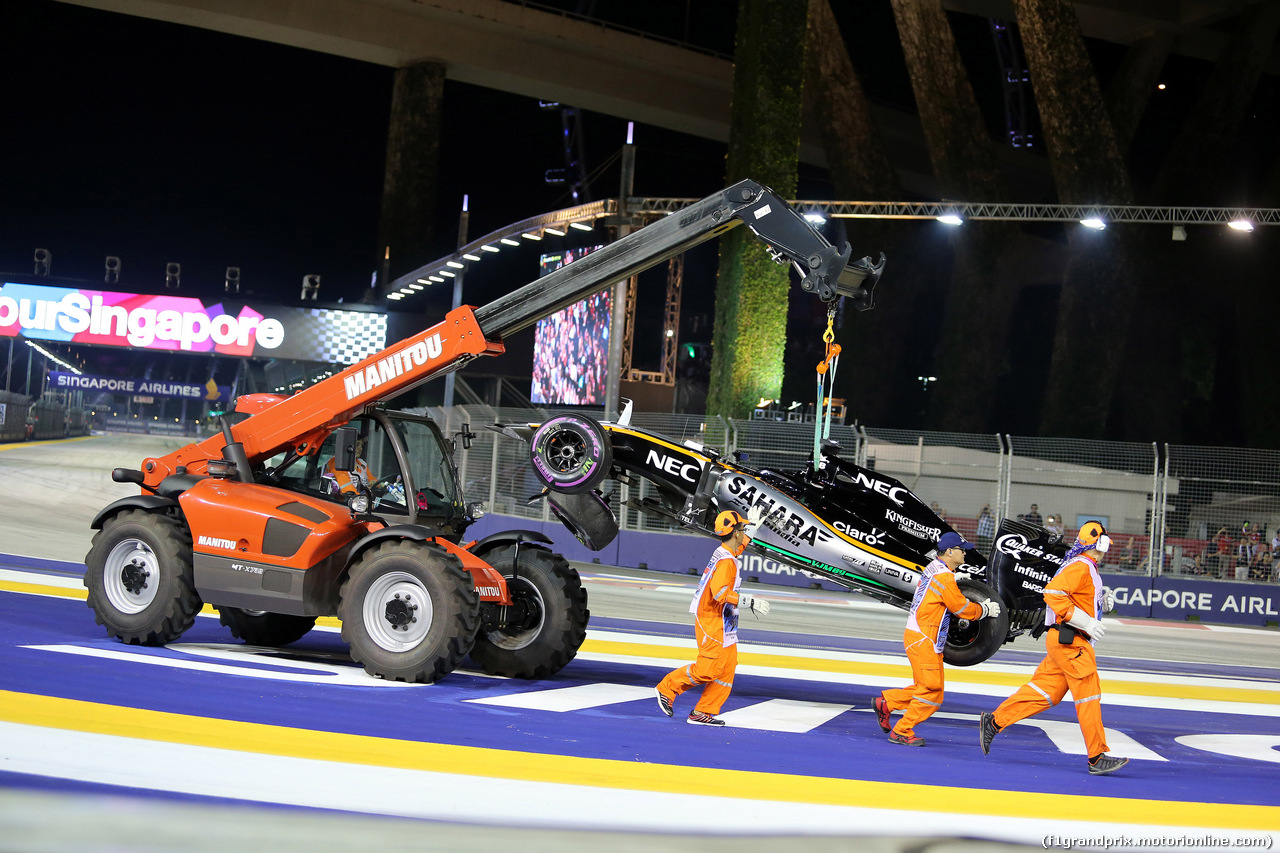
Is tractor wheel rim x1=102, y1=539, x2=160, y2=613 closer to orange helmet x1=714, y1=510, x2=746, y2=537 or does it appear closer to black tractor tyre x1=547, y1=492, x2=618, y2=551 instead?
black tractor tyre x1=547, y1=492, x2=618, y2=551

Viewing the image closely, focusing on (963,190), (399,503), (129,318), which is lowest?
(399,503)

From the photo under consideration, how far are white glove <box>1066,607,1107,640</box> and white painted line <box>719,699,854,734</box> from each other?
6.59 feet

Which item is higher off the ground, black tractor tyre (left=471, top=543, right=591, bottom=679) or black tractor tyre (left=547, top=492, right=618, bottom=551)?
black tractor tyre (left=547, top=492, right=618, bottom=551)

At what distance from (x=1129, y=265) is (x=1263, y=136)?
1373 centimetres

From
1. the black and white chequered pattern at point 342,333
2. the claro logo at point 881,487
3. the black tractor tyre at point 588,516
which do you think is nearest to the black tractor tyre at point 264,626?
the black tractor tyre at point 588,516

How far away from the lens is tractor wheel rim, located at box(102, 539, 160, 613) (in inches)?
351

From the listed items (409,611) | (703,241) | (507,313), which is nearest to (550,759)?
(409,611)

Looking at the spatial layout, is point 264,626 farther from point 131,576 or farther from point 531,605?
Answer: point 531,605

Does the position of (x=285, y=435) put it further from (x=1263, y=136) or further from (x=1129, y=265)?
(x=1263, y=136)

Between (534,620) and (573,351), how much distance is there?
93.9 ft

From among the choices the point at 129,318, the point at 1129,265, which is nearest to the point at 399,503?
the point at 1129,265

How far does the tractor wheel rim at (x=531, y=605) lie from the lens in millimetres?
9023

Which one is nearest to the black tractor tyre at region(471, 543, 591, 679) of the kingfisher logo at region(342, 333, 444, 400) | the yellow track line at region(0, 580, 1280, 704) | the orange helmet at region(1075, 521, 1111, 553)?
the kingfisher logo at region(342, 333, 444, 400)

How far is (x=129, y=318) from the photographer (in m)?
44.4
